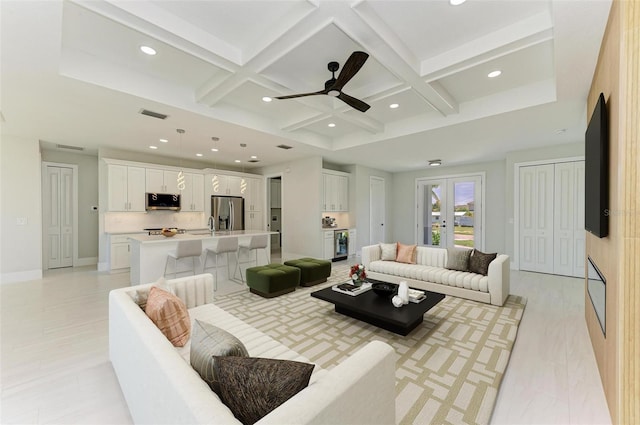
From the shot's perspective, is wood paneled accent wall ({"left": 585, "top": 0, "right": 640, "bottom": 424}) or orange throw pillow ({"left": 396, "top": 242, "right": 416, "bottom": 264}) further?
orange throw pillow ({"left": 396, "top": 242, "right": 416, "bottom": 264})

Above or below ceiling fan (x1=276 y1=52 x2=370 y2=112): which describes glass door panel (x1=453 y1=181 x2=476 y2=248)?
below

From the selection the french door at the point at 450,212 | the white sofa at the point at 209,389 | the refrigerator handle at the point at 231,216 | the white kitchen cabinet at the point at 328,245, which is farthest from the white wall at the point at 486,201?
the white sofa at the point at 209,389

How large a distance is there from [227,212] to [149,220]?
1894 millimetres

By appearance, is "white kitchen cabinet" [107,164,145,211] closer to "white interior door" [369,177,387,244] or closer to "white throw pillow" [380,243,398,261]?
"white throw pillow" [380,243,398,261]

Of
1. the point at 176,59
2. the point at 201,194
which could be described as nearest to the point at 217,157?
the point at 201,194

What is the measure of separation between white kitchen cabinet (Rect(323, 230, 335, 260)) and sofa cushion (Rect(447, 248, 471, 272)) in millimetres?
3153

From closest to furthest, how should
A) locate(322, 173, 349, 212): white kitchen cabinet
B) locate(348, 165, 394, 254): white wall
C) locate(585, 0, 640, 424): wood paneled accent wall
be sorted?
1. locate(585, 0, 640, 424): wood paneled accent wall
2. locate(322, 173, 349, 212): white kitchen cabinet
3. locate(348, 165, 394, 254): white wall

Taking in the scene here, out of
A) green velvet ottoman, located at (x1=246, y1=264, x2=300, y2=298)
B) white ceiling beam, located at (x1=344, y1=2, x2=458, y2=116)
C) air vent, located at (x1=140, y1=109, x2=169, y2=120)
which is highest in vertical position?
white ceiling beam, located at (x1=344, y1=2, x2=458, y2=116)

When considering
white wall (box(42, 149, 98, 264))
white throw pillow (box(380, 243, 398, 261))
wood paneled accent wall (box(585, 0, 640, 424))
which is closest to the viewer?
wood paneled accent wall (box(585, 0, 640, 424))

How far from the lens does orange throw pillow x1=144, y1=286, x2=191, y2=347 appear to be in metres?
1.83

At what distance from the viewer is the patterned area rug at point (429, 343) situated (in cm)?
187

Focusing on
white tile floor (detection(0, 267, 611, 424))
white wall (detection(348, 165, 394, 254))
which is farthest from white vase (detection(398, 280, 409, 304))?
white wall (detection(348, 165, 394, 254))

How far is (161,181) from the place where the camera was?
6.59m

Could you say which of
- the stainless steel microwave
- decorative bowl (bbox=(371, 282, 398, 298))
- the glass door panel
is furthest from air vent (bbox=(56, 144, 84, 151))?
the glass door panel
